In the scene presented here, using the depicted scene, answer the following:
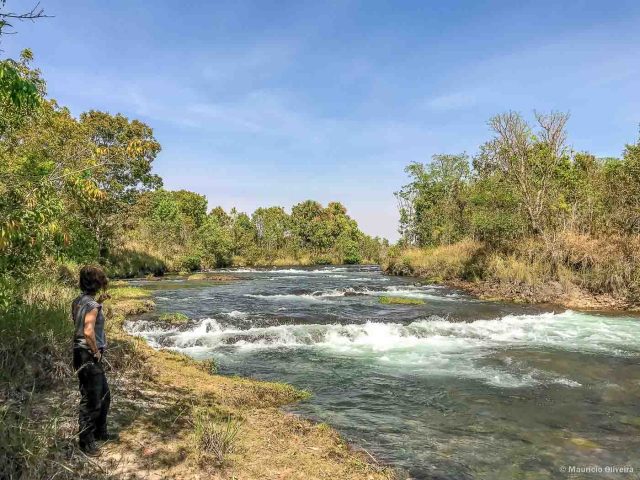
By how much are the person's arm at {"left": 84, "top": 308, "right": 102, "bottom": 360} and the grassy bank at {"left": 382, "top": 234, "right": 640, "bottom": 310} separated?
73.4 feet

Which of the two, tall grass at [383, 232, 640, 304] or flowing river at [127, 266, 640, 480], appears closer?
flowing river at [127, 266, 640, 480]

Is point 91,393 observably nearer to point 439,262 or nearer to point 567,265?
point 567,265

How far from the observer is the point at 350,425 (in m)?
7.58

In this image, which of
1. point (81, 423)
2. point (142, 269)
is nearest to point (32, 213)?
point (81, 423)

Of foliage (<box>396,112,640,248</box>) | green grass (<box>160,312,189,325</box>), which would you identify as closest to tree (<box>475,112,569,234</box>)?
foliage (<box>396,112,640,248</box>)

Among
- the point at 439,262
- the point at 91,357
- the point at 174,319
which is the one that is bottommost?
the point at 174,319

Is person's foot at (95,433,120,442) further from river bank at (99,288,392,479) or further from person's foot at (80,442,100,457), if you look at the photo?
person's foot at (80,442,100,457)

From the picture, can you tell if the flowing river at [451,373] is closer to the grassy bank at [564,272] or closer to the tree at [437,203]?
the grassy bank at [564,272]

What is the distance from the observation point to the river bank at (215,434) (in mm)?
5152

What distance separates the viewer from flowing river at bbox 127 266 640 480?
671 centimetres

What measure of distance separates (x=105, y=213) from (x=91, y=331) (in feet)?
99.6

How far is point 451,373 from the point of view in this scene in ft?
36.0

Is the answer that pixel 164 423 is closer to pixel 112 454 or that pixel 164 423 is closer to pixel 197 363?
pixel 112 454

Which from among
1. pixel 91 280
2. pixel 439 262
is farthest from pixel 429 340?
pixel 439 262
